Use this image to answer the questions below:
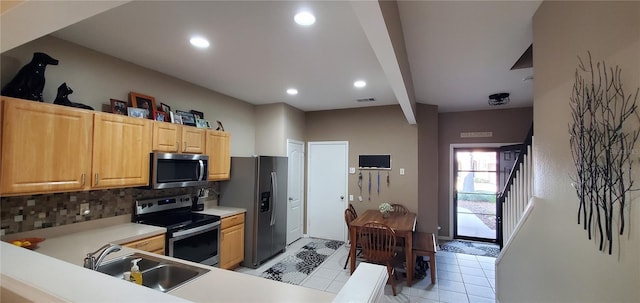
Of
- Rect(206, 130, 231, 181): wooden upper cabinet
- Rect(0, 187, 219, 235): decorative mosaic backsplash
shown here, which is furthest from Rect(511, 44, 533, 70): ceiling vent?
Rect(0, 187, 219, 235): decorative mosaic backsplash

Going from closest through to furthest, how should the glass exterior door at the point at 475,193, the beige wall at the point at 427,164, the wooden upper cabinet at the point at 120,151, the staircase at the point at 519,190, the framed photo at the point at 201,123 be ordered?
the wooden upper cabinet at the point at 120,151, the staircase at the point at 519,190, the framed photo at the point at 201,123, the beige wall at the point at 427,164, the glass exterior door at the point at 475,193

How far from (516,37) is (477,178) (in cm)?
374

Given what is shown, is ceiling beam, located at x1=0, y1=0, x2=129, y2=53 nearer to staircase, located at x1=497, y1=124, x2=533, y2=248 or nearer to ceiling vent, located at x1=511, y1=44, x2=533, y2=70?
staircase, located at x1=497, y1=124, x2=533, y2=248

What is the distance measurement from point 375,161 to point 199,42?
3.60 metres

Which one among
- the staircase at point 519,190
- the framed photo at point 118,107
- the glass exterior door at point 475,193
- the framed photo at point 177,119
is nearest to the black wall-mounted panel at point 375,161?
the glass exterior door at point 475,193

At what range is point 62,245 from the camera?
2.11 m

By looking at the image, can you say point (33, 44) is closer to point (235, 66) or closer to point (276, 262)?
point (235, 66)

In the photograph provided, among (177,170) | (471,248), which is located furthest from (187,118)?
(471,248)

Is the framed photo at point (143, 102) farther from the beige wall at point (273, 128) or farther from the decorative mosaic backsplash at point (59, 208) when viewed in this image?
the beige wall at point (273, 128)

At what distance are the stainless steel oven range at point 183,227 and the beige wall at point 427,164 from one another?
347 cm

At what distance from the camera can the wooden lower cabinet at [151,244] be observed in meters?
2.40

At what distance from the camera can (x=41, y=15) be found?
131 cm

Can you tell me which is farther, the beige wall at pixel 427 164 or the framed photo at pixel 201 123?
the beige wall at pixel 427 164

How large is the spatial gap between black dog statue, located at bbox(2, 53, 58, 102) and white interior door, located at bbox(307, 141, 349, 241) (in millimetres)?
3997
